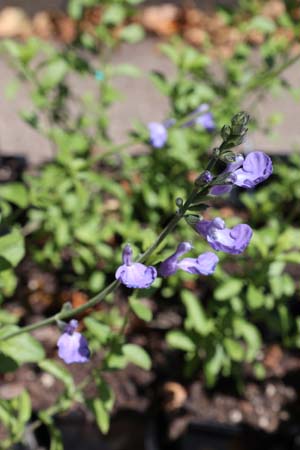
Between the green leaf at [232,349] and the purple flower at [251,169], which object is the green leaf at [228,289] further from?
the purple flower at [251,169]

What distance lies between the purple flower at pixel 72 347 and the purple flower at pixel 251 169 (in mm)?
748

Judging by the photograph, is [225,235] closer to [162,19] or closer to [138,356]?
[138,356]

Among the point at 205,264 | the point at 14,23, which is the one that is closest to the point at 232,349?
the point at 205,264

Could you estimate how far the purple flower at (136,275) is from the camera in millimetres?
1692

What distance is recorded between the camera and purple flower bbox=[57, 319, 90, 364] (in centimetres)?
203

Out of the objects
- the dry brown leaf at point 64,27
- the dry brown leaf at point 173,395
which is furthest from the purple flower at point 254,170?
the dry brown leaf at point 64,27

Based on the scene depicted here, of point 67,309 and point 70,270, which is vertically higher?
point 67,309

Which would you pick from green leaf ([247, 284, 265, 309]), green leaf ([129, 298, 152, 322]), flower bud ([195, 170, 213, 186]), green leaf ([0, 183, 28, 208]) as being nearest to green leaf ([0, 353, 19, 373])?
green leaf ([129, 298, 152, 322])

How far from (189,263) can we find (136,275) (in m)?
0.19

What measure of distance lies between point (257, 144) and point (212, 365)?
2.43m

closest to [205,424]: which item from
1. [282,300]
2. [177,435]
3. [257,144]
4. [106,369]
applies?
[177,435]

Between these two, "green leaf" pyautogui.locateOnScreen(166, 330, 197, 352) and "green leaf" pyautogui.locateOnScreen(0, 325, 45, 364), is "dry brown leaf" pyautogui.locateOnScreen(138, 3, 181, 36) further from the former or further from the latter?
"green leaf" pyautogui.locateOnScreen(0, 325, 45, 364)

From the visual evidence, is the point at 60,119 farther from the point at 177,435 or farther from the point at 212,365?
the point at 177,435

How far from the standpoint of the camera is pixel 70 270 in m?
4.03
